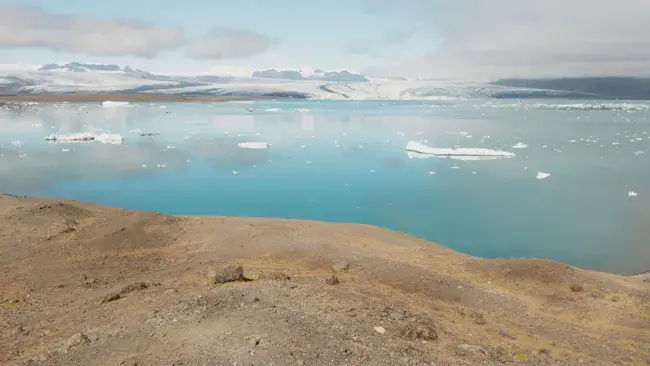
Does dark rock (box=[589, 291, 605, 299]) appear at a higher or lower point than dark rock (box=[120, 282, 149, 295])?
lower

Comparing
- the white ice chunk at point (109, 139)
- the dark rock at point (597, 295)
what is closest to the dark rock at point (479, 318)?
the dark rock at point (597, 295)

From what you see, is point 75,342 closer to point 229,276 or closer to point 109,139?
point 229,276

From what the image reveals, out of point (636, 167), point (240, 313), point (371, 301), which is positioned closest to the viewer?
point (240, 313)

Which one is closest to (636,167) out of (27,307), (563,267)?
(563,267)

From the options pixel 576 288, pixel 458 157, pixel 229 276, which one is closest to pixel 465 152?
pixel 458 157

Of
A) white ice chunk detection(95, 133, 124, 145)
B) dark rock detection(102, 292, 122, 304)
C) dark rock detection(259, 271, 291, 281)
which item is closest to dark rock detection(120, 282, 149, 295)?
dark rock detection(102, 292, 122, 304)

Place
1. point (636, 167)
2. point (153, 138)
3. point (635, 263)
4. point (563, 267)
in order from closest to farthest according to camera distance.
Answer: point (563, 267), point (635, 263), point (636, 167), point (153, 138)

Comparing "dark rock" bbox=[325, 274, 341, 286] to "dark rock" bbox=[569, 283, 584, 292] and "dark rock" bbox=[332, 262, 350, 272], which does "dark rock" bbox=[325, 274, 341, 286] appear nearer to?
"dark rock" bbox=[332, 262, 350, 272]

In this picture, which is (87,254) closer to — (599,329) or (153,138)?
(599,329)

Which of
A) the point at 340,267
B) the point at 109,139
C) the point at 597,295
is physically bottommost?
the point at 597,295
